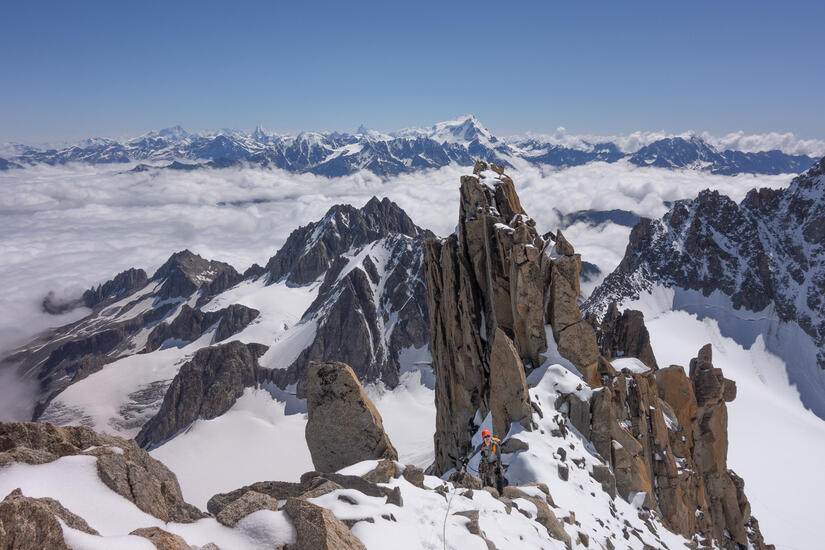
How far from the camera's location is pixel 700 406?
43.7 meters

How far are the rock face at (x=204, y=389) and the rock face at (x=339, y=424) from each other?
151445mm

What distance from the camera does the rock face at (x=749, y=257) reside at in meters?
149

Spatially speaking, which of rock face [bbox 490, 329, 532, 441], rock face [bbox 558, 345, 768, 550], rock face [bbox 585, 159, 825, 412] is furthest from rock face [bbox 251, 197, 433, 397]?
rock face [bbox 490, 329, 532, 441]

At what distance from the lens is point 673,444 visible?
37188 mm

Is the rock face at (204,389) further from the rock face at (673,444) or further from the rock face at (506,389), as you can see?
the rock face at (673,444)

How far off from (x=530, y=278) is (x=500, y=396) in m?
10.6

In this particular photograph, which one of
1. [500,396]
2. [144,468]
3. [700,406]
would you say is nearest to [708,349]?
[700,406]

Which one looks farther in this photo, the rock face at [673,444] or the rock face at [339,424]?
the rock face at [673,444]

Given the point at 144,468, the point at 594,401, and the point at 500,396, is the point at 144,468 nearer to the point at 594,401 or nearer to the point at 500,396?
the point at 500,396

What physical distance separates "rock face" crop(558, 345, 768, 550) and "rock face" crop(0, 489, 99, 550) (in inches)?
999

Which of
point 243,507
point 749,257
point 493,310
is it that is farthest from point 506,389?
point 749,257

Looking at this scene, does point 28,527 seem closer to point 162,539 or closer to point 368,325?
point 162,539

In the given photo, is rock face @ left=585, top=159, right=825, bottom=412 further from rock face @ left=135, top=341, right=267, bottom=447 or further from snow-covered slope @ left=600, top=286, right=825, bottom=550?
rock face @ left=135, top=341, right=267, bottom=447

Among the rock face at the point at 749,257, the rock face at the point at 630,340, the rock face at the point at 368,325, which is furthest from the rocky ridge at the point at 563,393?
the rock face at the point at 368,325
